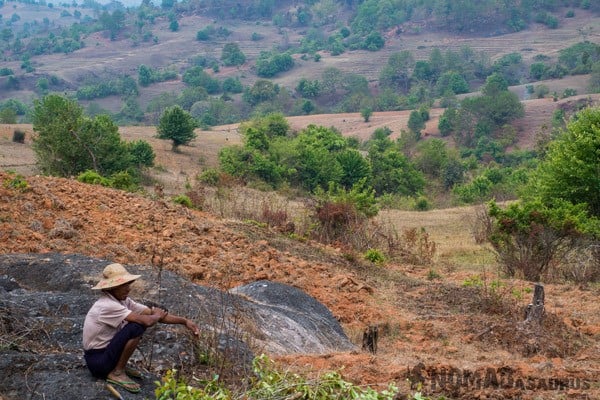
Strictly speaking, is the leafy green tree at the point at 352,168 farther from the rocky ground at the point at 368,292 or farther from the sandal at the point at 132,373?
the sandal at the point at 132,373

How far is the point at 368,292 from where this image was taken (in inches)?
510

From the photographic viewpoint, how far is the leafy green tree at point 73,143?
26.1 metres

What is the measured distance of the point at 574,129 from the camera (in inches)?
742

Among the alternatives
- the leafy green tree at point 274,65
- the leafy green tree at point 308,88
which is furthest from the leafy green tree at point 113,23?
the leafy green tree at point 308,88

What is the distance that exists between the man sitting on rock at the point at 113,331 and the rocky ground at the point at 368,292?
5.45 feet

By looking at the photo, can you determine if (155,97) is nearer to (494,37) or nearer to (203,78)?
(203,78)

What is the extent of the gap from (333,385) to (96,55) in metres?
126

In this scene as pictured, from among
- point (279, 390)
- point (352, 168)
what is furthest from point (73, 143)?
point (279, 390)

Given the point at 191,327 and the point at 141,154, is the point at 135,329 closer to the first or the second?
the point at 191,327

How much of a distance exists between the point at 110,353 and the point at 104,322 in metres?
0.22

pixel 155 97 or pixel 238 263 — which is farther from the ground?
pixel 238 263

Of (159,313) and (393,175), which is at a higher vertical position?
(159,313)

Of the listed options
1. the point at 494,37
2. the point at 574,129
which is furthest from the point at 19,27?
the point at 574,129

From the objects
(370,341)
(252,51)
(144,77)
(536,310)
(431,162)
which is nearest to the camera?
(370,341)
